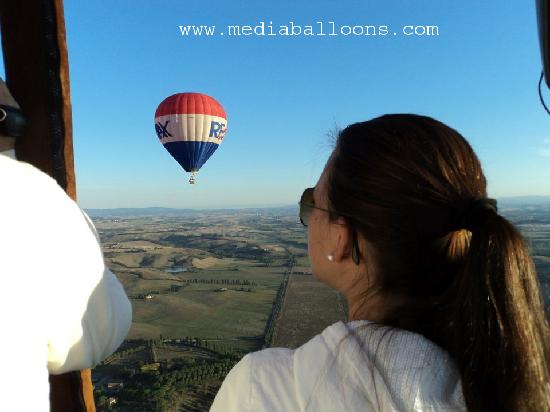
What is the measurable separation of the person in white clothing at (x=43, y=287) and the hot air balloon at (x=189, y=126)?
1229cm

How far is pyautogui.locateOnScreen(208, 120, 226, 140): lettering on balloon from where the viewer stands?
42.5ft

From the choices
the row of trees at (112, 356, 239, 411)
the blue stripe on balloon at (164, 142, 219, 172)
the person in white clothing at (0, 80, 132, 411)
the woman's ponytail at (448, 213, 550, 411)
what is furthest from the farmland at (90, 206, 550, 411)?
the blue stripe on balloon at (164, 142, 219, 172)

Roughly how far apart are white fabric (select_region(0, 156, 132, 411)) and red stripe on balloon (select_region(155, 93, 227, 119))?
12.3 metres

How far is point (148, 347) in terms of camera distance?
20.2 metres

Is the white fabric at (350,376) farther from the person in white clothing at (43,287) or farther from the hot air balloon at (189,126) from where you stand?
the hot air balloon at (189,126)

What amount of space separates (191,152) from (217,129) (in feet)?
3.42

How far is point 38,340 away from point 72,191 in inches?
14.5

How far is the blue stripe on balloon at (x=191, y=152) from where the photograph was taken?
12734 mm

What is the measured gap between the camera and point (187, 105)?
12.5m

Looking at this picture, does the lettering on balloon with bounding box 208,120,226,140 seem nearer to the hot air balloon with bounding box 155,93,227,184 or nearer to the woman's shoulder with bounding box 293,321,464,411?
the hot air balloon with bounding box 155,93,227,184

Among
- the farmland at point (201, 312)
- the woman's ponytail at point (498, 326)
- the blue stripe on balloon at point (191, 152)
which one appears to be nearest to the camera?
the woman's ponytail at point (498, 326)

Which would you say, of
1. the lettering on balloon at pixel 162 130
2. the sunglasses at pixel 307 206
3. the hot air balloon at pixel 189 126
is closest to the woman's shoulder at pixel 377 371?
the sunglasses at pixel 307 206

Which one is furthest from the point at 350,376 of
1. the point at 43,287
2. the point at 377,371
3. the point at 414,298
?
the point at 43,287

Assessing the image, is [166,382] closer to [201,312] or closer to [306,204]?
[201,312]
